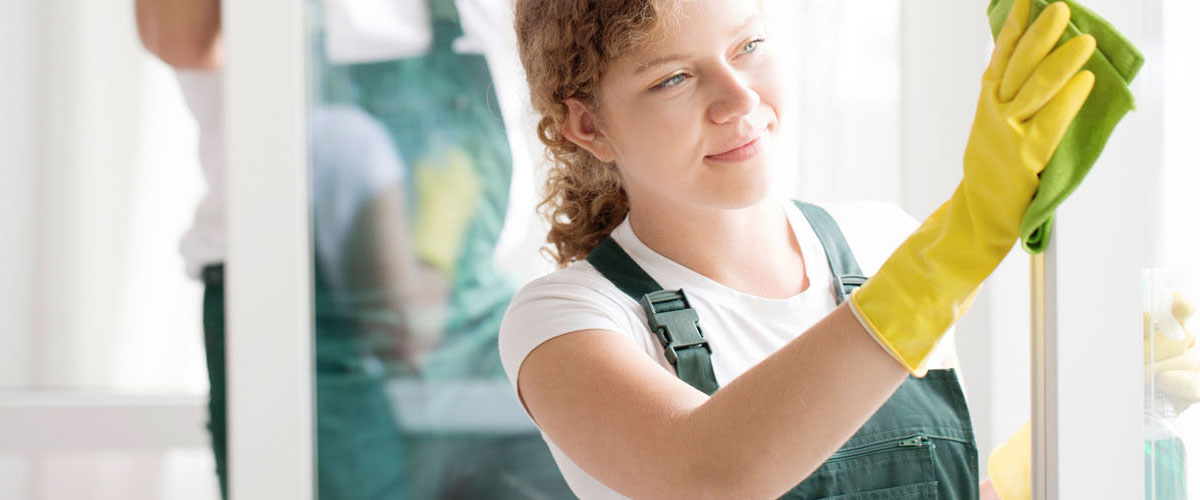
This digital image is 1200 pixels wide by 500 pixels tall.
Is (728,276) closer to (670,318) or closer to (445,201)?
(670,318)

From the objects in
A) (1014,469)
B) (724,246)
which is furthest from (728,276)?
(1014,469)

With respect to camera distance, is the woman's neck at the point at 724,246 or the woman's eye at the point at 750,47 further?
the woman's neck at the point at 724,246

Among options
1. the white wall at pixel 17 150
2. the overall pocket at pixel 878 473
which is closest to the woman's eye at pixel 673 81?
the overall pocket at pixel 878 473

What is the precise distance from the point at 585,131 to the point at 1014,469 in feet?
1.69

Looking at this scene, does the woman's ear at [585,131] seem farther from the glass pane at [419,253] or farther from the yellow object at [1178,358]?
the glass pane at [419,253]

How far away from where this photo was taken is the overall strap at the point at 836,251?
99 cm

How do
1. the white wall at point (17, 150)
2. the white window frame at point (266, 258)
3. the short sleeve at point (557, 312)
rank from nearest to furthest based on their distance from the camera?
the short sleeve at point (557, 312) < the white window frame at point (266, 258) < the white wall at point (17, 150)

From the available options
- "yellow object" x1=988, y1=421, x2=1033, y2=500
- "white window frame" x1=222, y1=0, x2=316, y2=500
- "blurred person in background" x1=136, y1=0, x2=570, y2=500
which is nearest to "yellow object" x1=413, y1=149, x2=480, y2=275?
"blurred person in background" x1=136, y1=0, x2=570, y2=500

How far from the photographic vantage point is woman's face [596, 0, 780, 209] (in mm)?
859

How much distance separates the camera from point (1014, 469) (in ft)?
2.98

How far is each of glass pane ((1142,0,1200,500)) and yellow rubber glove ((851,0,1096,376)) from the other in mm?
106

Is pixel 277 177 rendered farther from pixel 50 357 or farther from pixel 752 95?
pixel 752 95

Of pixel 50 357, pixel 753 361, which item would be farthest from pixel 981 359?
pixel 50 357

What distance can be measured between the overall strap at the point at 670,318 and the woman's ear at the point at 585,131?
0.33 ft
